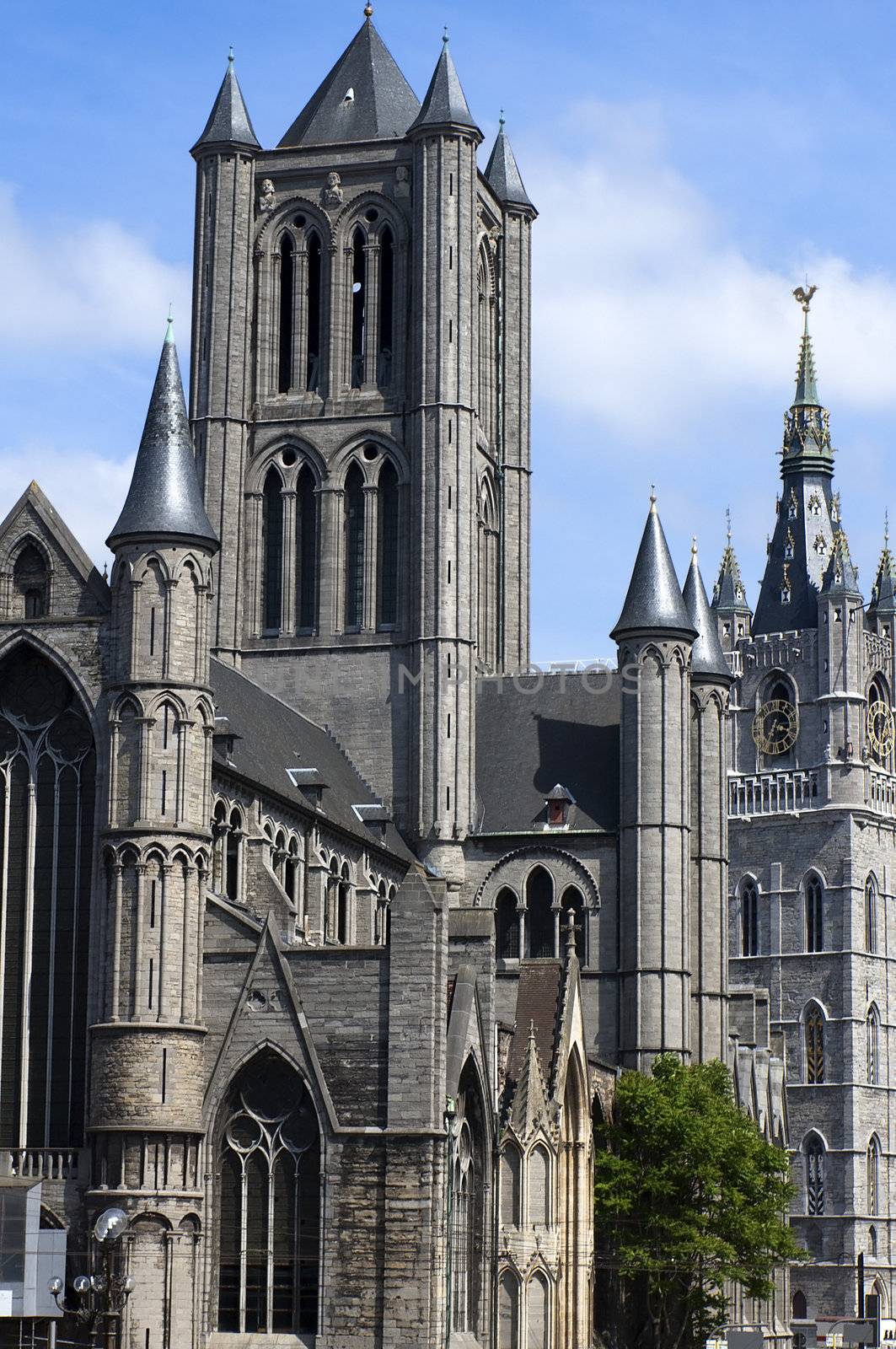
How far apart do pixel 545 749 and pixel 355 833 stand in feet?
34.5

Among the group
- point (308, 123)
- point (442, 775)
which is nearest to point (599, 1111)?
point (442, 775)

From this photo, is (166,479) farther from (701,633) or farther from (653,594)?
(701,633)

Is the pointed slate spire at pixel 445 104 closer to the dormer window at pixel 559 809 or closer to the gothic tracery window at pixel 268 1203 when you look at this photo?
the dormer window at pixel 559 809

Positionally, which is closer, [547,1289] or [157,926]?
[157,926]

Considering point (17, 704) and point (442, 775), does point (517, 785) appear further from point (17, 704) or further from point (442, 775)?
point (17, 704)

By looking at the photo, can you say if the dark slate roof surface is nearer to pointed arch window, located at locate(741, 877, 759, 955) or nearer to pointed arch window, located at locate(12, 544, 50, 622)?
pointed arch window, located at locate(12, 544, 50, 622)

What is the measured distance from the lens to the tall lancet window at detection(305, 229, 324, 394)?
3241 inches

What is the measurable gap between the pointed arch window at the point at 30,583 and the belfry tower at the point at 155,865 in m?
1.75

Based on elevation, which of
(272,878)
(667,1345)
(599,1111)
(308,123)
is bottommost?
(667,1345)

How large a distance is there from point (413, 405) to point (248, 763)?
18.0 meters

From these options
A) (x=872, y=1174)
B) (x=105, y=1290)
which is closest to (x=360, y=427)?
(x=105, y=1290)

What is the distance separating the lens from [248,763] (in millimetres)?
65562

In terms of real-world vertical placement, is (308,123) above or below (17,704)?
above

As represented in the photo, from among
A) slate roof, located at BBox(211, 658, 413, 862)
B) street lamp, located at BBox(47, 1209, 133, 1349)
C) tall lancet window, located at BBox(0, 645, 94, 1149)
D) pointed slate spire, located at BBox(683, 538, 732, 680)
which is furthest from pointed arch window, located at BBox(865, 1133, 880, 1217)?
street lamp, located at BBox(47, 1209, 133, 1349)
